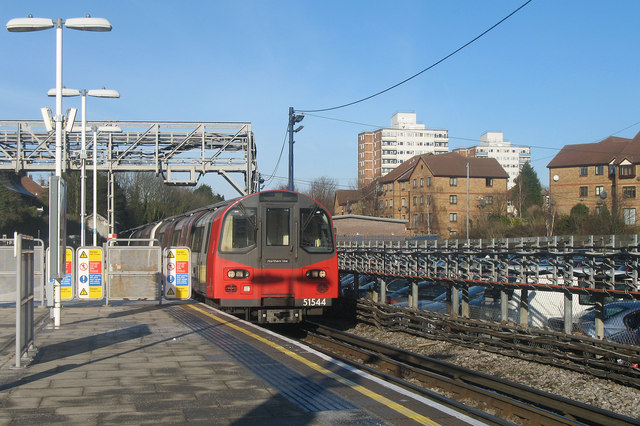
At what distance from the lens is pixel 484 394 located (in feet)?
30.6

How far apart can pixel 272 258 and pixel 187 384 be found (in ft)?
24.3

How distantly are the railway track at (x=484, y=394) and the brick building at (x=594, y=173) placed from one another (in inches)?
1778

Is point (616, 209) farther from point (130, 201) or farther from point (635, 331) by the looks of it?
point (130, 201)

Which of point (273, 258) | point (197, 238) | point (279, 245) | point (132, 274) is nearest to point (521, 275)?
point (279, 245)

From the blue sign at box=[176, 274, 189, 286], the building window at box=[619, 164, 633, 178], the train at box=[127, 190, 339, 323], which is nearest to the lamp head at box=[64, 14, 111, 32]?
the train at box=[127, 190, 339, 323]

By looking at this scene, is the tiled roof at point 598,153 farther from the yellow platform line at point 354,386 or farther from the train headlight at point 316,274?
the yellow platform line at point 354,386

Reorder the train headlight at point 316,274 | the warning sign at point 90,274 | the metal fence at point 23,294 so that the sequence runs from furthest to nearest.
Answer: the warning sign at point 90,274 < the train headlight at point 316,274 < the metal fence at point 23,294

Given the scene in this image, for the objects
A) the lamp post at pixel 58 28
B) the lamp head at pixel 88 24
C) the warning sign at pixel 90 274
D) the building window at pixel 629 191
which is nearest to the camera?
the lamp post at pixel 58 28

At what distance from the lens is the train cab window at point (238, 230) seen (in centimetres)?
1523

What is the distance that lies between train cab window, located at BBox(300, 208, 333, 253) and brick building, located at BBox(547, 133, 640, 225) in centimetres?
4271

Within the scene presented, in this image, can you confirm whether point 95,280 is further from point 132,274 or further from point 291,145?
point 291,145

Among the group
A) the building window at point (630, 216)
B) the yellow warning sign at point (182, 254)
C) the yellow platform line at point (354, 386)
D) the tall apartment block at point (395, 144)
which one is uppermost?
the tall apartment block at point (395, 144)

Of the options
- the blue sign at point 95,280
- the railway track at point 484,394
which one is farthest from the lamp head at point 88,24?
the railway track at point 484,394

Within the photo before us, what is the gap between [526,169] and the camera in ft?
311
